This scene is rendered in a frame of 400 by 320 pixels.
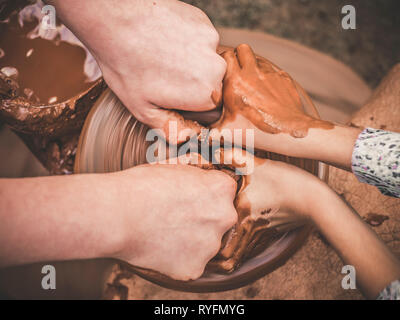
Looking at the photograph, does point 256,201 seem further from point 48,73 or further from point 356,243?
point 48,73

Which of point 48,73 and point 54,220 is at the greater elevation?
point 48,73

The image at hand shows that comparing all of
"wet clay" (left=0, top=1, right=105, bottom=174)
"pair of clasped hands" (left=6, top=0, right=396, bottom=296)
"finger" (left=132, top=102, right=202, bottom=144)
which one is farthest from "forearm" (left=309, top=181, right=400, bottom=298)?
"wet clay" (left=0, top=1, right=105, bottom=174)

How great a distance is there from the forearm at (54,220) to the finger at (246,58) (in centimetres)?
51

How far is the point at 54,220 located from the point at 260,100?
22.8 inches

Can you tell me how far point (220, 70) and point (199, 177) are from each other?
309 millimetres

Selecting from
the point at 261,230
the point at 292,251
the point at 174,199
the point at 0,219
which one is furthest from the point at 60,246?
the point at 292,251

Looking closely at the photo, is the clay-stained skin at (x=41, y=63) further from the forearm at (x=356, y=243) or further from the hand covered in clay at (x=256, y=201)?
the forearm at (x=356, y=243)

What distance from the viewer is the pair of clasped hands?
582 mm

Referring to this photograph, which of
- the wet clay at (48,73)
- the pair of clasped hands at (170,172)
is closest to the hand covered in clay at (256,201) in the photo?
the pair of clasped hands at (170,172)

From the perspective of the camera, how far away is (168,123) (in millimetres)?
826

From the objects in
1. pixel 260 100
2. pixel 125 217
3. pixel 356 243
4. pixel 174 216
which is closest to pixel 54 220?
pixel 125 217

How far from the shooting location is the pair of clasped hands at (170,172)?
22.9 inches

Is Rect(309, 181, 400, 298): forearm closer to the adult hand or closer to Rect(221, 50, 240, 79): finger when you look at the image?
the adult hand

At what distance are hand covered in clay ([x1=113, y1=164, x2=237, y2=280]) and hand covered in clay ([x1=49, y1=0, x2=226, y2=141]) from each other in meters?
0.18
